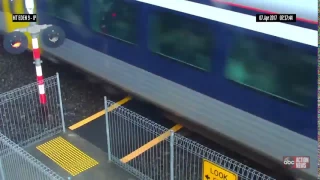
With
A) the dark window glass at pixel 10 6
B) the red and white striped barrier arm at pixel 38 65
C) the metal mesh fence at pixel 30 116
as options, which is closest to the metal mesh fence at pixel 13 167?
the metal mesh fence at pixel 30 116

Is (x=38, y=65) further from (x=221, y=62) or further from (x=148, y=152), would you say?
(x=221, y=62)

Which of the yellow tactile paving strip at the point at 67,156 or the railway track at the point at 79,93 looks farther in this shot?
the railway track at the point at 79,93

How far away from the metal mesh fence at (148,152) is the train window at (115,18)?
50.5 inches

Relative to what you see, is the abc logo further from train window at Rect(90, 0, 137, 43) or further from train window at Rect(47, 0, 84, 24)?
train window at Rect(47, 0, 84, 24)

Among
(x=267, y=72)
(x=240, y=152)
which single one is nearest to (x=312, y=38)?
(x=267, y=72)

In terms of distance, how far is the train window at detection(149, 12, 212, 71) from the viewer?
6.98 meters

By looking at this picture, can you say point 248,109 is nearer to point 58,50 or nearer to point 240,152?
point 240,152

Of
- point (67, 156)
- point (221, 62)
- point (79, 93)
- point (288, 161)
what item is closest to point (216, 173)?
point (288, 161)

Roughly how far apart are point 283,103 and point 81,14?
4.20m

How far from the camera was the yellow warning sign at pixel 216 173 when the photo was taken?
5203mm

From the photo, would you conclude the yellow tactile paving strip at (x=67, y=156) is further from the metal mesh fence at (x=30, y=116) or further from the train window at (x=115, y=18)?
the train window at (x=115, y=18)

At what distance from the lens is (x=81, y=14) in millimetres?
8914

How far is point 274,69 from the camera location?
20.4ft

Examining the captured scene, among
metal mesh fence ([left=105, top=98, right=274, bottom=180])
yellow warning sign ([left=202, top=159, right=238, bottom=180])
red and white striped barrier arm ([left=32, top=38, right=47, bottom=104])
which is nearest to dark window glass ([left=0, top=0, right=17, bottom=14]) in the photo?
red and white striped barrier arm ([left=32, top=38, right=47, bottom=104])
